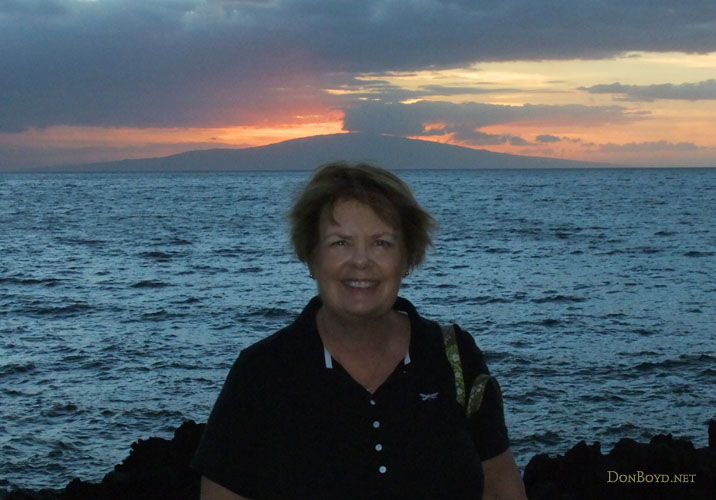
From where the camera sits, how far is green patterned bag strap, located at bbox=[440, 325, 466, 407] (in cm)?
250

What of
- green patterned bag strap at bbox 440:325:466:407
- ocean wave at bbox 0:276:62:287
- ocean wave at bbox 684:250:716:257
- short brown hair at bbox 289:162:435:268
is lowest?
ocean wave at bbox 0:276:62:287

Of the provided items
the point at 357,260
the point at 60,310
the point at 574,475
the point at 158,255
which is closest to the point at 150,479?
the point at 574,475

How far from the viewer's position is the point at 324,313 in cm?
267

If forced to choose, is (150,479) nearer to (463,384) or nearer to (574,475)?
(574,475)

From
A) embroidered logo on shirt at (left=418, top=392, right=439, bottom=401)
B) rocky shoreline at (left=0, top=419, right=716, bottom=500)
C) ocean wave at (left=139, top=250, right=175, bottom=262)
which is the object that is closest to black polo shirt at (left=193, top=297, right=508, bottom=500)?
embroidered logo on shirt at (left=418, top=392, right=439, bottom=401)

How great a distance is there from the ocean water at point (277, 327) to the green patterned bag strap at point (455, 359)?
583 mm

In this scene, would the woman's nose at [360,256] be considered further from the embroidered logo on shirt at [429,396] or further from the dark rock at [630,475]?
the dark rock at [630,475]

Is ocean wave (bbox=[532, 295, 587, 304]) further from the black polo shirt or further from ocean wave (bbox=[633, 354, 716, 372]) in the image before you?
the black polo shirt

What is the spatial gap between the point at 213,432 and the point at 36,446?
8.82m

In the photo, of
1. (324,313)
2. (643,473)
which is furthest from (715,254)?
(324,313)

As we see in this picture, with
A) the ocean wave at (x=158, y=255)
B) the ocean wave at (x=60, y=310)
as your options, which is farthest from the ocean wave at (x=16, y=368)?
the ocean wave at (x=158, y=255)

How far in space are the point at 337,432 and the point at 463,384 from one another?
1.40ft

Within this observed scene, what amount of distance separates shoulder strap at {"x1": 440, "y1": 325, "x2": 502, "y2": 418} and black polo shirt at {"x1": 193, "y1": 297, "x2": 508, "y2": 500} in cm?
2

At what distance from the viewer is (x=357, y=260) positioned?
255cm
